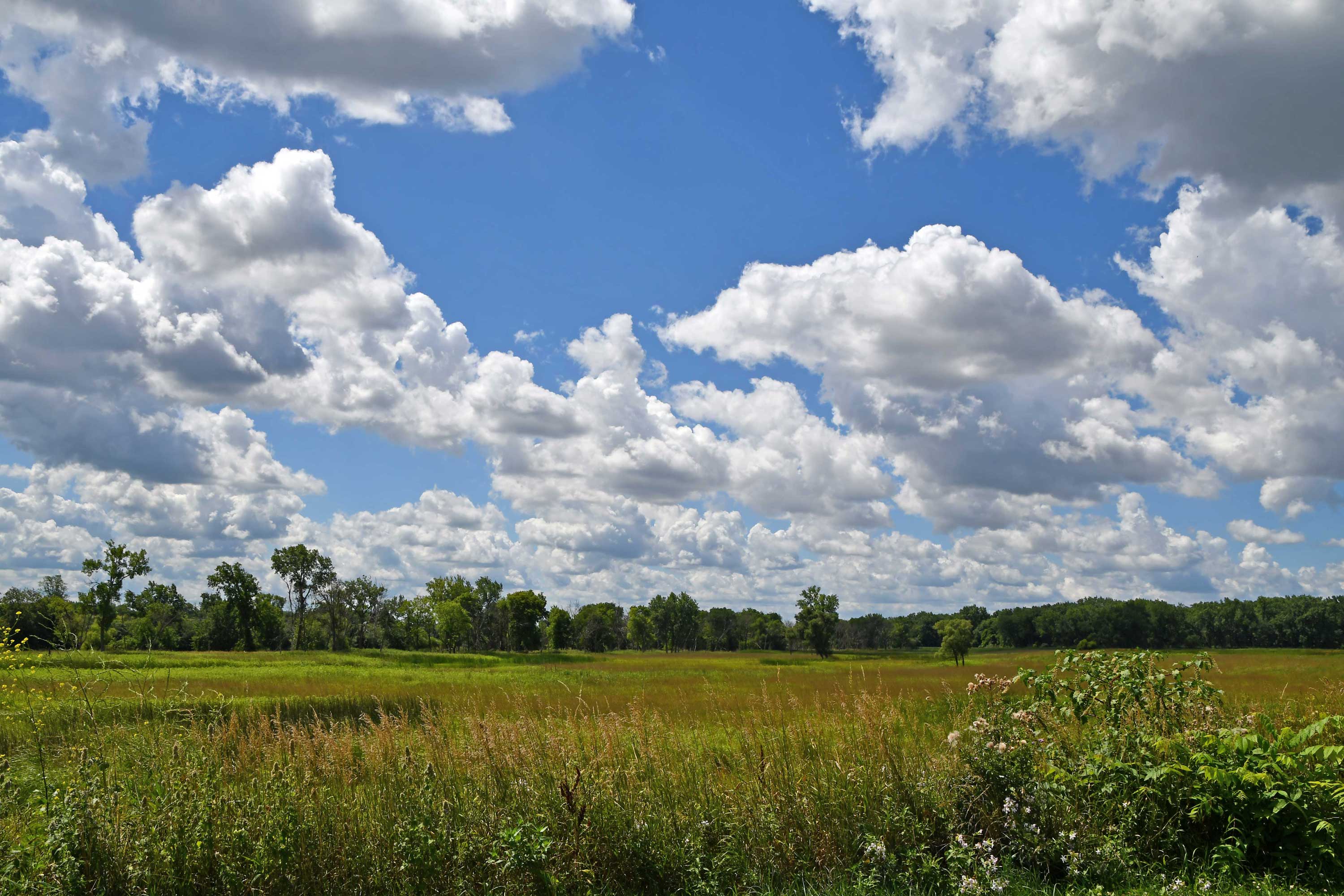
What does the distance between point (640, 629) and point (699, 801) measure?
5537 inches

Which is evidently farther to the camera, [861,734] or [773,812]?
[861,734]

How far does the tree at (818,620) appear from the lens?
9825 cm

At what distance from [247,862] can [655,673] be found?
4461 cm

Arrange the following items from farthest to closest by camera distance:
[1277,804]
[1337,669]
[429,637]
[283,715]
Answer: [429,637]
[1337,669]
[283,715]
[1277,804]

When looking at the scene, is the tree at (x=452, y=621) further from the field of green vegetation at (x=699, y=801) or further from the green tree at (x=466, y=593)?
the field of green vegetation at (x=699, y=801)

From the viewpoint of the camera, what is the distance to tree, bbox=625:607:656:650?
474ft

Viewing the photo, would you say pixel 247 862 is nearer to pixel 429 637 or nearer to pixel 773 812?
pixel 773 812

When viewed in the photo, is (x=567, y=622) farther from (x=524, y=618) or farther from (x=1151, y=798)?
(x=1151, y=798)

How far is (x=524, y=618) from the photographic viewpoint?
360 feet

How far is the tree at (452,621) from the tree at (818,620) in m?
44.3

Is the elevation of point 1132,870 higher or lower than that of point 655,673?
higher

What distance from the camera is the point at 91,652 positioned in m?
8.30

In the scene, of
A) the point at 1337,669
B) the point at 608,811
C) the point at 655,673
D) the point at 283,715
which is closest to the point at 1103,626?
the point at 1337,669

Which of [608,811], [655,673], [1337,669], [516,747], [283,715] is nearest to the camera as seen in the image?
[608,811]
